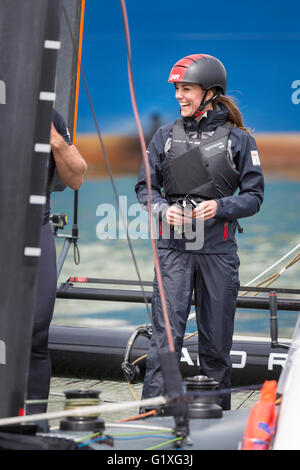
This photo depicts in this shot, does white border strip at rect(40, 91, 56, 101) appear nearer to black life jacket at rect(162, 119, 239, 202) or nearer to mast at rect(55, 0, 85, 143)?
black life jacket at rect(162, 119, 239, 202)

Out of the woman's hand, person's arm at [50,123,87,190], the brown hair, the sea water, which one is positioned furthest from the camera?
the sea water

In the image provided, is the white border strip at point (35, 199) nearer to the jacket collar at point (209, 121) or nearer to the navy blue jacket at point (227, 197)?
the navy blue jacket at point (227, 197)

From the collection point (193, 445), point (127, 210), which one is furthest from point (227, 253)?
point (127, 210)

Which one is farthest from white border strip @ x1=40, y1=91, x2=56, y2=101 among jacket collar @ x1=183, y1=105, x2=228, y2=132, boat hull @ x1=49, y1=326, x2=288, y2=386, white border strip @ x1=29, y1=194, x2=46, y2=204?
boat hull @ x1=49, y1=326, x2=288, y2=386

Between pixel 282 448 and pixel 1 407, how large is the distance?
0.65 meters

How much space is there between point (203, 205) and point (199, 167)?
7.4 inches

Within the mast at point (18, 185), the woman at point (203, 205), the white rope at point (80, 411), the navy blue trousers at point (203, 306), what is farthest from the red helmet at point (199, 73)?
the white rope at point (80, 411)

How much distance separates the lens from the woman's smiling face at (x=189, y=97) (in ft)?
11.4

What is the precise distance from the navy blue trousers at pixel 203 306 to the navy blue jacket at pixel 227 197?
6 cm

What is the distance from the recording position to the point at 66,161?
9.15 feet

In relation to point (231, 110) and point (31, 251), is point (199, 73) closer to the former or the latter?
point (231, 110)

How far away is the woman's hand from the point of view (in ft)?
10.7

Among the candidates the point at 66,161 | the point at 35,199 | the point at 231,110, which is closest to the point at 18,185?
the point at 35,199
